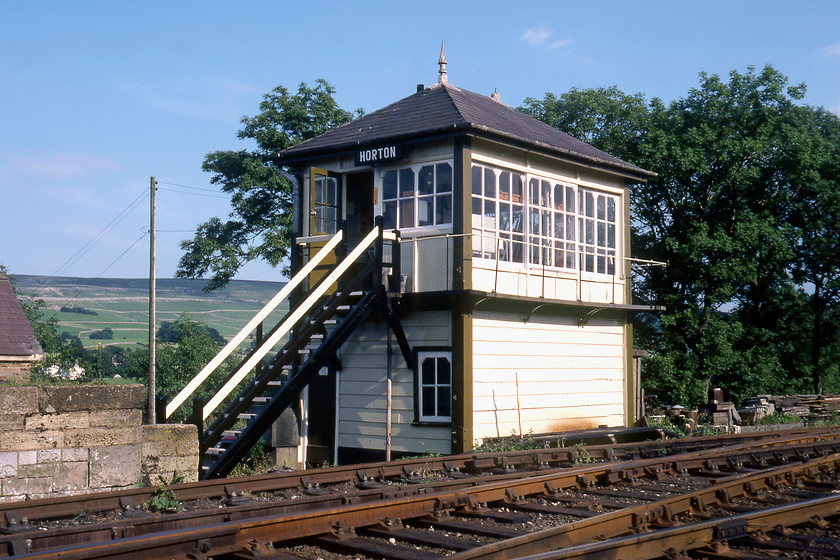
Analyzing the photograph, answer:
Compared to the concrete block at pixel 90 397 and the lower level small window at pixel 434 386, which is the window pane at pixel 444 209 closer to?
the lower level small window at pixel 434 386

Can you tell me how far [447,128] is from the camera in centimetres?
1403

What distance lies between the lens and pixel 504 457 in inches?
408

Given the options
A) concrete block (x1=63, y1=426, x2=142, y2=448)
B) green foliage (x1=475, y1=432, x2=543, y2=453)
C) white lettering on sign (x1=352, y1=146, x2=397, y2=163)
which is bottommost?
green foliage (x1=475, y1=432, x2=543, y2=453)

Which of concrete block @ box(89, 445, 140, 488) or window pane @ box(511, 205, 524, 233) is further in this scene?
window pane @ box(511, 205, 524, 233)

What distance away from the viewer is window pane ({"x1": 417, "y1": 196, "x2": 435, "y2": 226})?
14845 millimetres

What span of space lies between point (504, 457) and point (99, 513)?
4.98 m

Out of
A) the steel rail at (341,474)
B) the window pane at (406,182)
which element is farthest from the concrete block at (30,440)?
the window pane at (406,182)

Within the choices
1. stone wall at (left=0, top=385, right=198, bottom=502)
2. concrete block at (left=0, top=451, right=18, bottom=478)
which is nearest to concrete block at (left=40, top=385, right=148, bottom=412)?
stone wall at (left=0, top=385, right=198, bottom=502)

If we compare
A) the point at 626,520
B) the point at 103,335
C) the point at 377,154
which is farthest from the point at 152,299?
the point at 103,335

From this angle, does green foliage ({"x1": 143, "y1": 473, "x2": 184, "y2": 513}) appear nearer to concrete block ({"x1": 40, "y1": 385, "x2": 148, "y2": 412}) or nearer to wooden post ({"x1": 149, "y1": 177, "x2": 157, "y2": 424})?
concrete block ({"x1": 40, "y1": 385, "x2": 148, "y2": 412})

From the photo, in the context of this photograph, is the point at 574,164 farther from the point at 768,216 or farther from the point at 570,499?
the point at 768,216

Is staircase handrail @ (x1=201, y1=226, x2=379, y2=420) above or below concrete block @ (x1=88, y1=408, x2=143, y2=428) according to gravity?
above

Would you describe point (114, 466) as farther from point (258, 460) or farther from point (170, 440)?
point (258, 460)

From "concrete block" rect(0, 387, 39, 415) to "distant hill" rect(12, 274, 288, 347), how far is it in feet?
213
